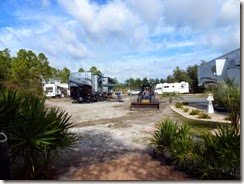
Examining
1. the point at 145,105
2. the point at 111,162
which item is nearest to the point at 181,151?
the point at 111,162

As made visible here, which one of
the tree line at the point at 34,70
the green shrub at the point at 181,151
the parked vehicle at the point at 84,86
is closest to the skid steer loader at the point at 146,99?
the tree line at the point at 34,70

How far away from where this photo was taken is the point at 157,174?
345cm

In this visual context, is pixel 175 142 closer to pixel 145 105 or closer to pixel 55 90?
pixel 145 105

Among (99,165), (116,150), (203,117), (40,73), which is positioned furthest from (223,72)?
(40,73)

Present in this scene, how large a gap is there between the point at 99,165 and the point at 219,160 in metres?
2.06

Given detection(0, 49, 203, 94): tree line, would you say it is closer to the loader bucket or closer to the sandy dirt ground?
the loader bucket

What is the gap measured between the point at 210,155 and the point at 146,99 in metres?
11.6

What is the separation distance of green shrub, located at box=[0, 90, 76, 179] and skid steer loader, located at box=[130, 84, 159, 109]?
A: 10.3 meters

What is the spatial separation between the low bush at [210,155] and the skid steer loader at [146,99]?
9.62 m

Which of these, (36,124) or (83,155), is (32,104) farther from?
(83,155)

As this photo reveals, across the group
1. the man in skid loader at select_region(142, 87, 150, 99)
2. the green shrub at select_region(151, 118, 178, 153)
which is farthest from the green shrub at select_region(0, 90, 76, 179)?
the man in skid loader at select_region(142, 87, 150, 99)

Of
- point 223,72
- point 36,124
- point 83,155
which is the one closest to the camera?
point 36,124

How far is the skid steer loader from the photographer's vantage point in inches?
531

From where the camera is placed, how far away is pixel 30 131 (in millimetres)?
2865
